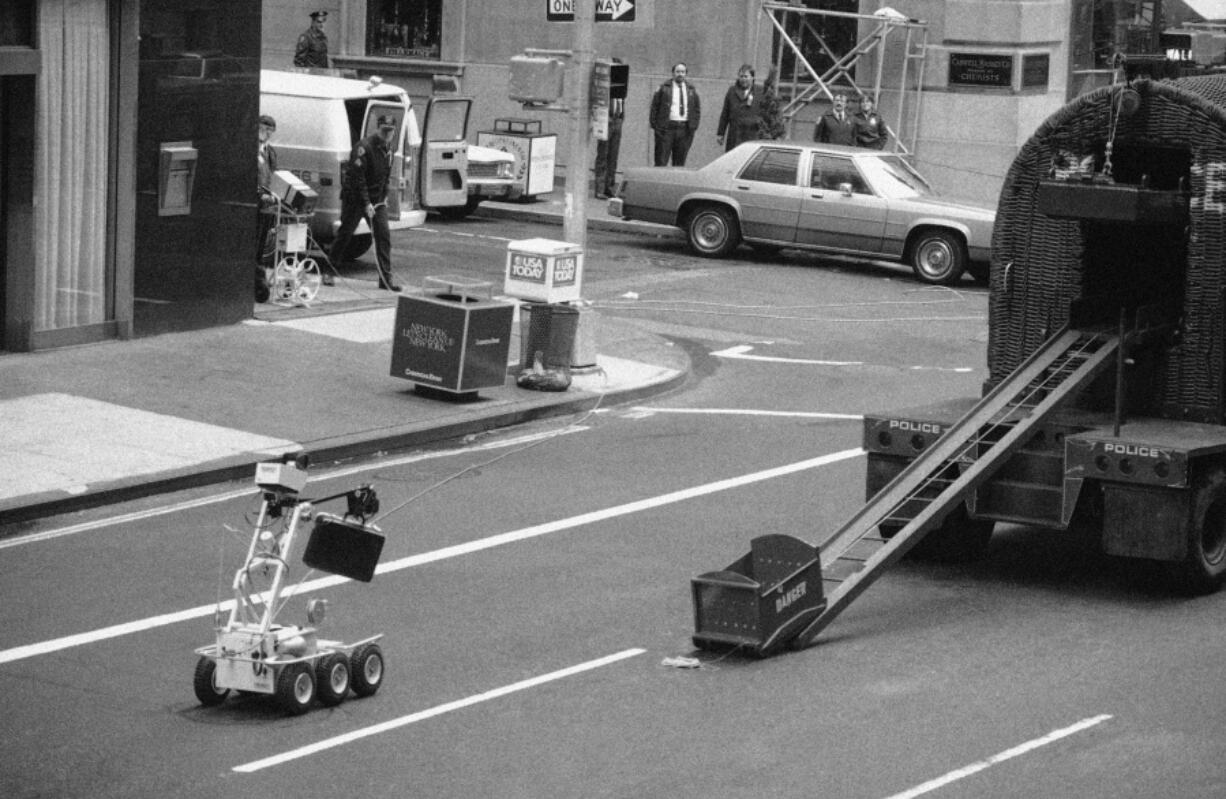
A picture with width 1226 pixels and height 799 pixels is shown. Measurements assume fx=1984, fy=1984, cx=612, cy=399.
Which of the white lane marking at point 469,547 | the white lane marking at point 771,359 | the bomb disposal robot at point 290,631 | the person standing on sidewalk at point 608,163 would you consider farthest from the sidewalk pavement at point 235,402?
the person standing on sidewalk at point 608,163

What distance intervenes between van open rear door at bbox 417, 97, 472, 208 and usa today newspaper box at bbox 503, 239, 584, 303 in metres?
8.35

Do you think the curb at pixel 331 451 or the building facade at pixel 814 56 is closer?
the curb at pixel 331 451

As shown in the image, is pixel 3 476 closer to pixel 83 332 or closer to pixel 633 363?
pixel 83 332

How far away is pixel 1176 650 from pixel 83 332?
11.2m

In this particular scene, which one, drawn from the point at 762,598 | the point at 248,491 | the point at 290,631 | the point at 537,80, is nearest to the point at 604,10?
the point at 537,80

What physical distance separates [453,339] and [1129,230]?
249 inches

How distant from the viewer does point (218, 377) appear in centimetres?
1731

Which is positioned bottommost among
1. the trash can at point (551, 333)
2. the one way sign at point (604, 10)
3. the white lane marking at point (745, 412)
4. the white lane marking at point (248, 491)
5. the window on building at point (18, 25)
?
the white lane marking at point (248, 491)

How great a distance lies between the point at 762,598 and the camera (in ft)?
33.1

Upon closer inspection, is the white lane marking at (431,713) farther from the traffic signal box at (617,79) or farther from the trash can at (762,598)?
the traffic signal box at (617,79)

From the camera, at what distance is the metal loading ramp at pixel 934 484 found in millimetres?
10258

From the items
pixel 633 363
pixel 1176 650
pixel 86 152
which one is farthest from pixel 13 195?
pixel 1176 650

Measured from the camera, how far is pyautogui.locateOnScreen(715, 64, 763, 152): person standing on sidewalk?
3081 centimetres

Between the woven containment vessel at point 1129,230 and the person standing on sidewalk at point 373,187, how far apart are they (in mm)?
10284
